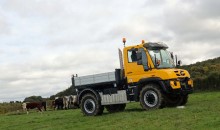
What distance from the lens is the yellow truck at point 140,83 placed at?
21.6m

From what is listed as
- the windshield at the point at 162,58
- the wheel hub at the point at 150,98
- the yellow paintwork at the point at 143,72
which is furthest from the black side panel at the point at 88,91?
the windshield at the point at 162,58

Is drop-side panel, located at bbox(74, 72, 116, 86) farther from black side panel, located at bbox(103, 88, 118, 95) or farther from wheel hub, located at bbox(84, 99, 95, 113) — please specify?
wheel hub, located at bbox(84, 99, 95, 113)

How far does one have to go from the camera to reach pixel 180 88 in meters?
21.8

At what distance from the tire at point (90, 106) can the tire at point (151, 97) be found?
2871mm

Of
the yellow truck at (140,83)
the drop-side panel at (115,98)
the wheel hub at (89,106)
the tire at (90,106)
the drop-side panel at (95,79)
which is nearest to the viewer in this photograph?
the yellow truck at (140,83)

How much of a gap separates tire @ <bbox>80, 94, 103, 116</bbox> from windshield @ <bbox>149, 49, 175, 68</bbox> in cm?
409

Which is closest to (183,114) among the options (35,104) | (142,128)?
(142,128)

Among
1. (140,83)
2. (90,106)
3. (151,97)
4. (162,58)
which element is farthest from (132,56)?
(90,106)

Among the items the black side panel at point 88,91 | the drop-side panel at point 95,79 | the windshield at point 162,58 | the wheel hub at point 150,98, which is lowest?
the wheel hub at point 150,98

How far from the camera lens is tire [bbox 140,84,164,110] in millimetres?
21344

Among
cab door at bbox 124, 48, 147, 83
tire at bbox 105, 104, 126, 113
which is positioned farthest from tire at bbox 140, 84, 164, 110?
tire at bbox 105, 104, 126, 113

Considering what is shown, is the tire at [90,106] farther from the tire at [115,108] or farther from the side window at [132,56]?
the side window at [132,56]

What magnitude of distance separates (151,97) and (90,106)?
394 cm

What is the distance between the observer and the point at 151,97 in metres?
21.7
